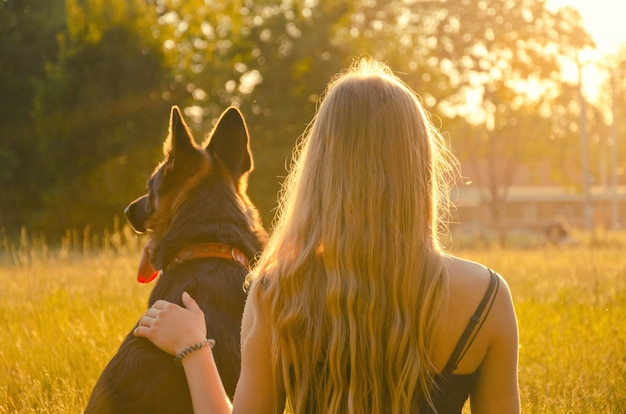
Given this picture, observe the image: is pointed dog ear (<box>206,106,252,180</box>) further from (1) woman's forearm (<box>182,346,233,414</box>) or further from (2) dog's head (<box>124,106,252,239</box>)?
(1) woman's forearm (<box>182,346,233,414</box>)

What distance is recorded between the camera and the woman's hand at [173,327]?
240cm

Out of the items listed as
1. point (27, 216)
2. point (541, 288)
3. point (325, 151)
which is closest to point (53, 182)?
point (27, 216)

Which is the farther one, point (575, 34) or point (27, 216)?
point (575, 34)

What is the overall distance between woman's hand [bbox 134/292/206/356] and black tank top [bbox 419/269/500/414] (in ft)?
2.56

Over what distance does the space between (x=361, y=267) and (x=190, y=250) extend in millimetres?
1279

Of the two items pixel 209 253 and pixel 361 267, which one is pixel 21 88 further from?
pixel 361 267

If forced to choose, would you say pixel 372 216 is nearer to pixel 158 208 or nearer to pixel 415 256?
pixel 415 256

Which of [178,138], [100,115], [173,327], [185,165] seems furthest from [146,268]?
[100,115]

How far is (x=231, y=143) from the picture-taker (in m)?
3.48

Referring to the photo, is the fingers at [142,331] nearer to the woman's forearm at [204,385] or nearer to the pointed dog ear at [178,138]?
the woman's forearm at [204,385]

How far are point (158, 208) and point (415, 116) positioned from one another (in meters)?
1.65

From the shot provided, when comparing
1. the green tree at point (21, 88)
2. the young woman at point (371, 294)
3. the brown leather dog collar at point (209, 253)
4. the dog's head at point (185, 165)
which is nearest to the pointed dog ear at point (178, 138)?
the dog's head at point (185, 165)

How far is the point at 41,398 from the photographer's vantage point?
4.04m

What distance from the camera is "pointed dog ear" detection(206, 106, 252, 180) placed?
344 cm
